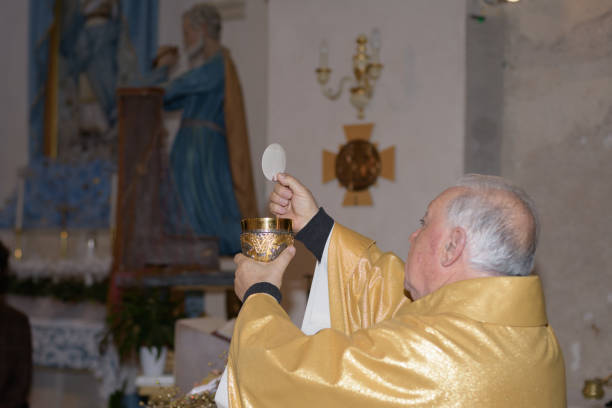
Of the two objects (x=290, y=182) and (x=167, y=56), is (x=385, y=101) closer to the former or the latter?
(x=290, y=182)

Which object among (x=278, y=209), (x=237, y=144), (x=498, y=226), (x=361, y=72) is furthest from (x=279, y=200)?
(x=237, y=144)

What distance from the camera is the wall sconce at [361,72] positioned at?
4.79 metres

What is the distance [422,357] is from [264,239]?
0.66 m

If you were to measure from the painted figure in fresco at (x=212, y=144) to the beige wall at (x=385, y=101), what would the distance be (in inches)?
52.2

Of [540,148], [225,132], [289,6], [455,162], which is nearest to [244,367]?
[455,162]

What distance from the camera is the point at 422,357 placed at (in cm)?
167

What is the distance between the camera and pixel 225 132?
6.91 metres

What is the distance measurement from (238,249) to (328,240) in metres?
3.98

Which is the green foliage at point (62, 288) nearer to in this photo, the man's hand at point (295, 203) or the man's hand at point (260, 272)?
the man's hand at point (295, 203)

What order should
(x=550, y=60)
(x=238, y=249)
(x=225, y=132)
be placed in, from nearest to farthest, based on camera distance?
(x=550, y=60)
(x=238, y=249)
(x=225, y=132)

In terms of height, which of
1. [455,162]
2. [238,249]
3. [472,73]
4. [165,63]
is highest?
[165,63]

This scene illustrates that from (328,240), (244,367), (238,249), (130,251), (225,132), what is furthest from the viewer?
(225,132)

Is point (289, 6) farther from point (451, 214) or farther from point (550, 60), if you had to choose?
point (451, 214)

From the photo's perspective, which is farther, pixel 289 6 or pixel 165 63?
pixel 165 63
